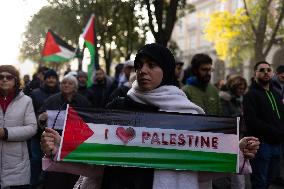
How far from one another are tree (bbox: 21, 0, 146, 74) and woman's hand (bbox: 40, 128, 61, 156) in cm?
792

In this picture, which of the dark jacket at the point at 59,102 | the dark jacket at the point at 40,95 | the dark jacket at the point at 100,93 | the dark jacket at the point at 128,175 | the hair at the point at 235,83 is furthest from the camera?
the dark jacket at the point at 100,93

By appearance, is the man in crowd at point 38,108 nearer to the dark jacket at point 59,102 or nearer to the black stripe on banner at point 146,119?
the dark jacket at point 59,102

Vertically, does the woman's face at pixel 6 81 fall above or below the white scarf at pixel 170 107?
above

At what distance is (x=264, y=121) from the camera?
6078 mm

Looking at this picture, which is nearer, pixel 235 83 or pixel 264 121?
pixel 264 121

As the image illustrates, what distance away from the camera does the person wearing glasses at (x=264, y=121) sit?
6004 mm

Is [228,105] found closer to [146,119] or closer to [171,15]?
[171,15]

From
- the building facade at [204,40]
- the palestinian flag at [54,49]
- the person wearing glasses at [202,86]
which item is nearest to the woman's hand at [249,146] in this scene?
the person wearing glasses at [202,86]

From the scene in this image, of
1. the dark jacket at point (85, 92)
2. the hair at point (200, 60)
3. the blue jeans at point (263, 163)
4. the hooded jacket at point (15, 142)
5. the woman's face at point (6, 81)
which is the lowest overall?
the blue jeans at point (263, 163)

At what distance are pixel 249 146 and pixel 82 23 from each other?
13596mm

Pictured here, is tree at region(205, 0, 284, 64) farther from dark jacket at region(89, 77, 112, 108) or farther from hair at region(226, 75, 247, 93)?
hair at region(226, 75, 247, 93)

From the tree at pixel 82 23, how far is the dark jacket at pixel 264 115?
18.5 feet

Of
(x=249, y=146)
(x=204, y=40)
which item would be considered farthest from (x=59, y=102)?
(x=204, y=40)

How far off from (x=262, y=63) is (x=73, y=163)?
3877mm
